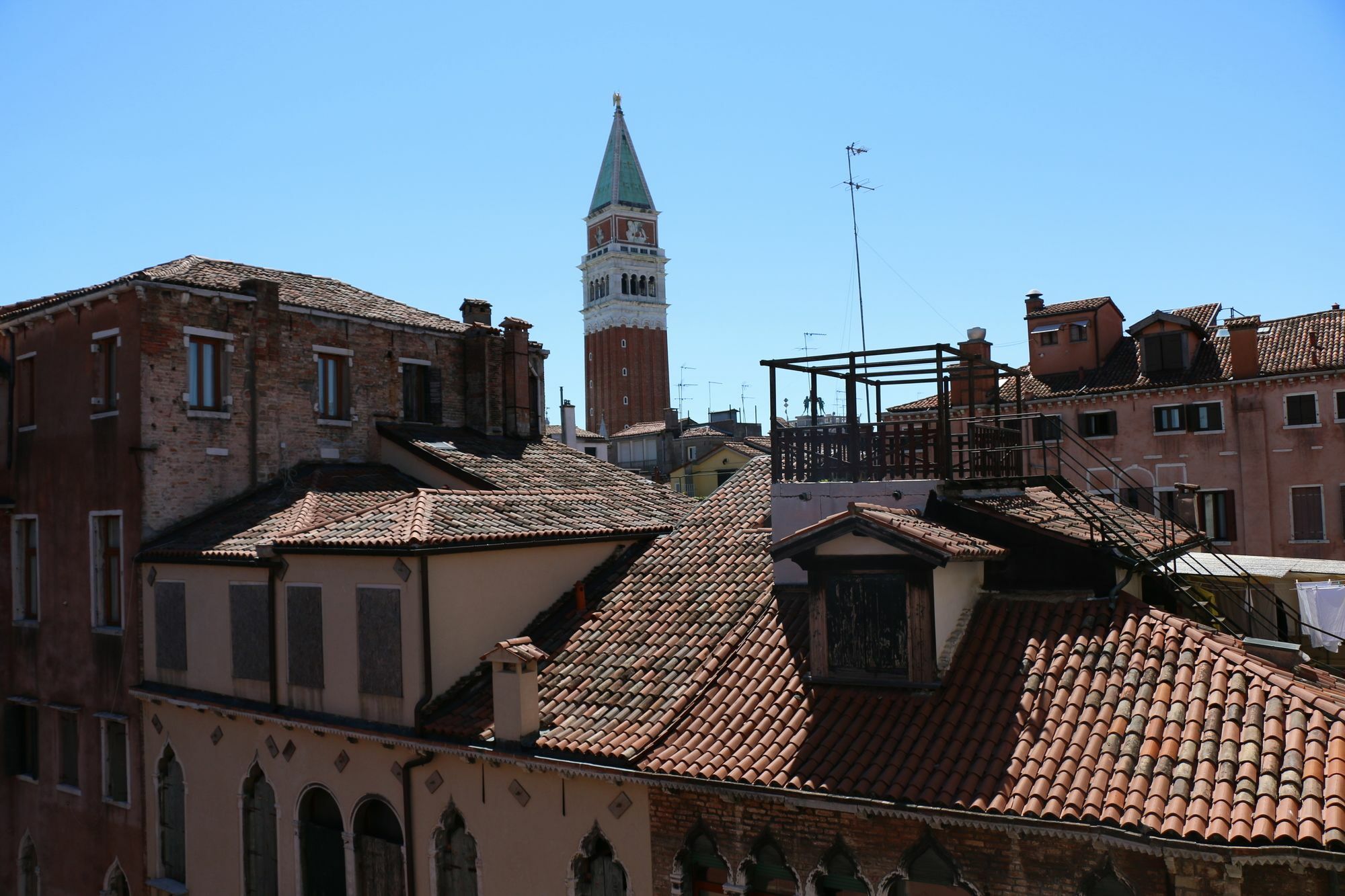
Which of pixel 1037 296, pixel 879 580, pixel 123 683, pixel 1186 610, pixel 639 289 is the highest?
pixel 639 289

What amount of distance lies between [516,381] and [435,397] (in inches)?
67.3

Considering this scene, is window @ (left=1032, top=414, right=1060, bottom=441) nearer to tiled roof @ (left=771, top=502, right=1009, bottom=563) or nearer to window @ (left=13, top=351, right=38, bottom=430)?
tiled roof @ (left=771, top=502, right=1009, bottom=563)

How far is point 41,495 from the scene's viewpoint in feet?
56.2

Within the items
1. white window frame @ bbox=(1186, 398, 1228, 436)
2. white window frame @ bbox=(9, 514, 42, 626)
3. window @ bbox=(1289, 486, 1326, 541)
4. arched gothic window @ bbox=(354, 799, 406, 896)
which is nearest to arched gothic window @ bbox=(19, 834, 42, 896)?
white window frame @ bbox=(9, 514, 42, 626)

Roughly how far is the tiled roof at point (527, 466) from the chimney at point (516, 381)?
30 centimetres

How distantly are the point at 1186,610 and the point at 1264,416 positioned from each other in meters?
17.8

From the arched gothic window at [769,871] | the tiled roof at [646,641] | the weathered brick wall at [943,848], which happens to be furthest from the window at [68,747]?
the arched gothic window at [769,871]

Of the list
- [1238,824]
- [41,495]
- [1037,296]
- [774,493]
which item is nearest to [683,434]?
[1037,296]

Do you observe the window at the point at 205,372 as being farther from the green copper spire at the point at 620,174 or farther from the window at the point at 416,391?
the green copper spire at the point at 620,174

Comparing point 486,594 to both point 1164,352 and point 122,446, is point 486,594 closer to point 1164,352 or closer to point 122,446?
point 122,446

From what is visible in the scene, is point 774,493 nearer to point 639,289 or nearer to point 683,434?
point 683,434

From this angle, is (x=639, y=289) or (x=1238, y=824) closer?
(x=1238, y=824)

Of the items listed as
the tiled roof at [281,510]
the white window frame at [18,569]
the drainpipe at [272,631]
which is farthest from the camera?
the white window frame at [18,569]

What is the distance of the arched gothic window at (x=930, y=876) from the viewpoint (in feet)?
25.3
